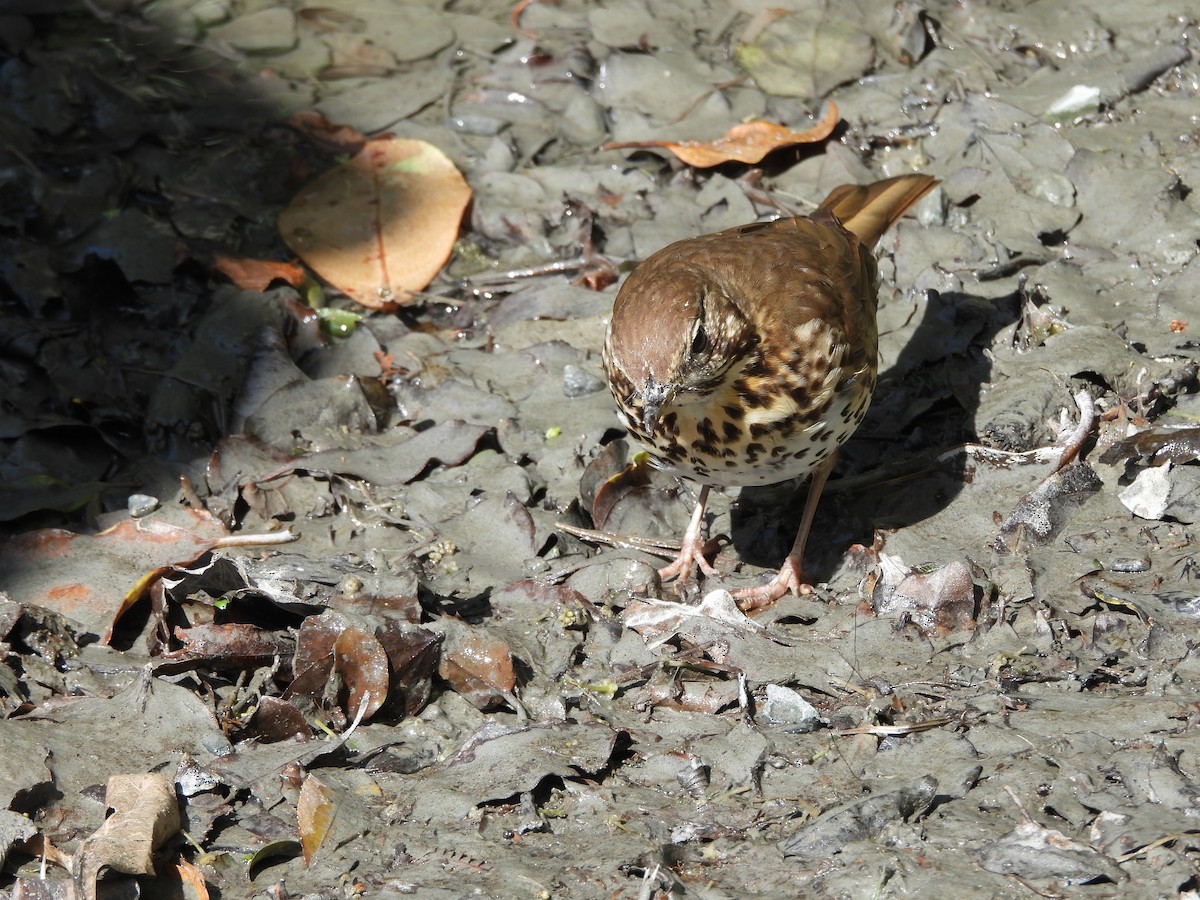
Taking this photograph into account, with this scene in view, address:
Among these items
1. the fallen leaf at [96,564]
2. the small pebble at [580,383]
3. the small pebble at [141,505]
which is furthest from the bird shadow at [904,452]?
the small pebble at [141,505]

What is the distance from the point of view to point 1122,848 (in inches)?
121

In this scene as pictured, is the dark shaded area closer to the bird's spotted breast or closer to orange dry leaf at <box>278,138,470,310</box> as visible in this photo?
orange dry leaf at <box>278,138,470,310</box>

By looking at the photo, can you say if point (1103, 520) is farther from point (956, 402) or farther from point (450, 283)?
point (450, 283)

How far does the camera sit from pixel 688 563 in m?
4.71

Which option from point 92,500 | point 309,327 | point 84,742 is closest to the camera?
point 84,742

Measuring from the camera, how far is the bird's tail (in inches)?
201

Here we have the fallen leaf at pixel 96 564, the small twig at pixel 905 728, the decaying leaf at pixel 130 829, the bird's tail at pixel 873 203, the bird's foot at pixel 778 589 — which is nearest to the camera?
the decaying leaf at pixel 130 829

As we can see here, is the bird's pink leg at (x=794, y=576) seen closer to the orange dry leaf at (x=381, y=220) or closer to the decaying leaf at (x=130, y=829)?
the decaying leaf at (x=130, y=829)

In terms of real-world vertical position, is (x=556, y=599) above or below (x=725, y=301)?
below

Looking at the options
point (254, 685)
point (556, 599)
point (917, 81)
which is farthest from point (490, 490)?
point (917, 81)

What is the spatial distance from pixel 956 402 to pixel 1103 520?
0.89m

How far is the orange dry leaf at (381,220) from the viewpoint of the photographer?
588 cm

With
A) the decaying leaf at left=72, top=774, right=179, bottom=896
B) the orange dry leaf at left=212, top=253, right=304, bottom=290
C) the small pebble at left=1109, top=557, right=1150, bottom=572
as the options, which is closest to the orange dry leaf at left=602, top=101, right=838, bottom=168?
the orange dry leaf at left=212, top=253, right=304, bottom=290

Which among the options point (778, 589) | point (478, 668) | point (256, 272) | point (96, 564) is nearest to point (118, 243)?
point (256, 272)
